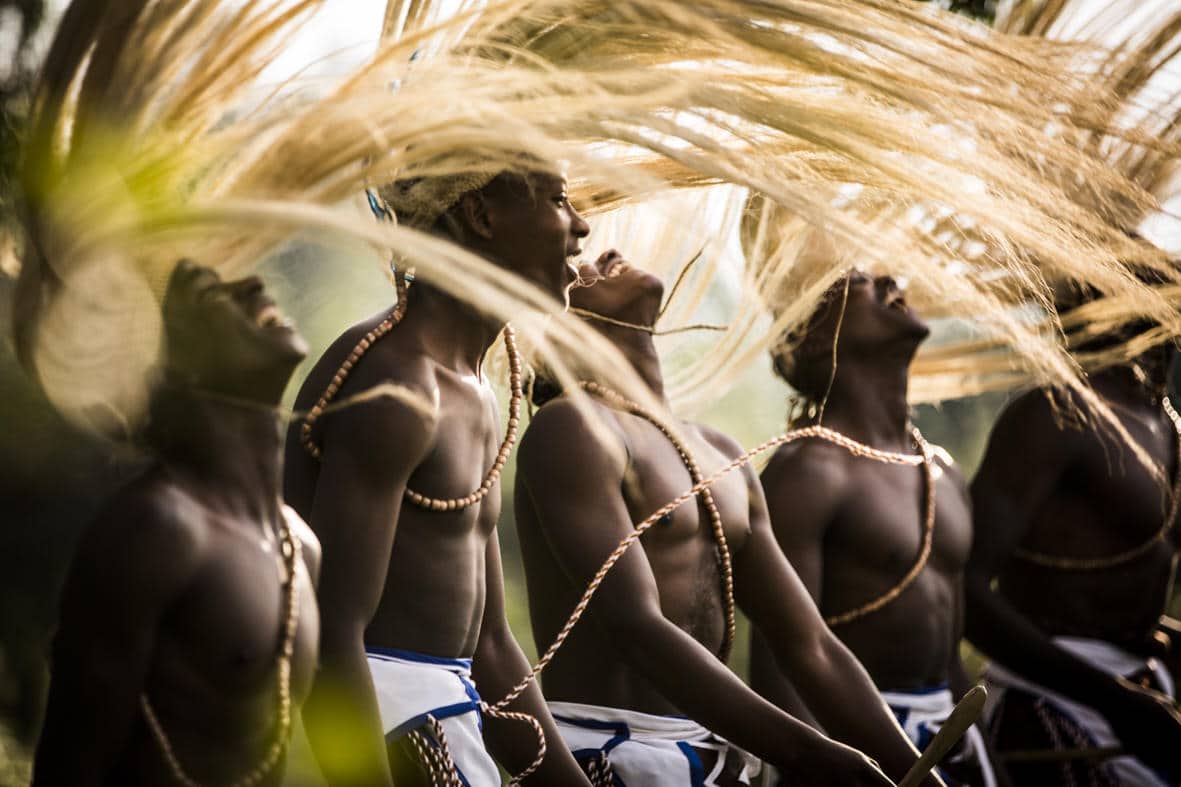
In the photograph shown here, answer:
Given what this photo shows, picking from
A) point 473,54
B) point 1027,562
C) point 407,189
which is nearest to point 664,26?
point 473,54

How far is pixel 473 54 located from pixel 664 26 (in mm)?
376

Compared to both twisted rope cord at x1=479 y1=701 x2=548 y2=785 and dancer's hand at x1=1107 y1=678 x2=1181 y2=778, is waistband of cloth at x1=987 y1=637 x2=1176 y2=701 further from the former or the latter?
→ twisted rope cord at x1=479 y1=701 x2=548 y2=785

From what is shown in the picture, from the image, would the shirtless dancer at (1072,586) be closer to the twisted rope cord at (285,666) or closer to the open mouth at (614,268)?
the open mouth at (614,268)

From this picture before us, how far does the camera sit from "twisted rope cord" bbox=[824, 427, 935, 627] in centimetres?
460

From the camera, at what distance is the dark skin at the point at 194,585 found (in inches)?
89.0

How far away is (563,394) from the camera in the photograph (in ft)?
12.5

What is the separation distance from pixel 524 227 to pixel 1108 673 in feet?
9.46

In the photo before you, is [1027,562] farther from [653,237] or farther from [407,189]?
[407,189]

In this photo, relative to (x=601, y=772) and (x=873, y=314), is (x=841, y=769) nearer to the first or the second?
(x=601, y=772)

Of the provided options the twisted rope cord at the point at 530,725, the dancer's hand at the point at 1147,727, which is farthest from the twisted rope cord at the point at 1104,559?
the twisted rope cord at the point at 530,725

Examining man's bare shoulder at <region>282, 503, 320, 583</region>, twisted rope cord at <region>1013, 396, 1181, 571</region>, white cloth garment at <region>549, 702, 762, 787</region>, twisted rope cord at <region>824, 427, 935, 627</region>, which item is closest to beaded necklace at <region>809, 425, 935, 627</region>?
twisted rope cord at <region>824, 427, 935, 627</region>

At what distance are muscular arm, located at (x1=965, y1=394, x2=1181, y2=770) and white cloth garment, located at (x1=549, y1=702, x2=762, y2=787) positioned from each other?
170cm

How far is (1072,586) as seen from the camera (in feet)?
17.7

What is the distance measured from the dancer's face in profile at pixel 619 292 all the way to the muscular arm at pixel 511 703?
76 cm
